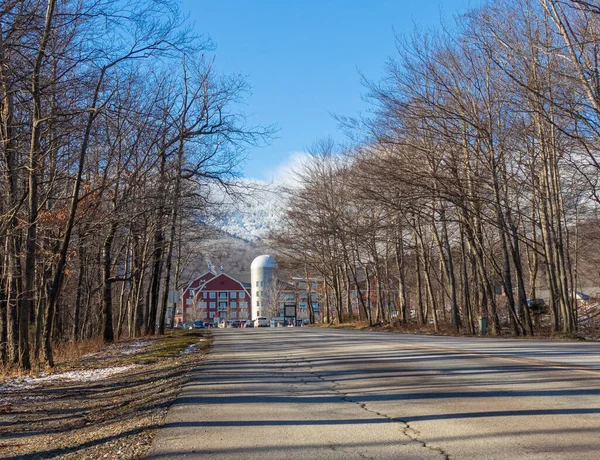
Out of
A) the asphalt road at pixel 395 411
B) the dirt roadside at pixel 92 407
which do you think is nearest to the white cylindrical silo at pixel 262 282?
the dirt roadside at pixel 92 407

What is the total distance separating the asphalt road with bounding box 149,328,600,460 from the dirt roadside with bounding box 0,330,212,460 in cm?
43

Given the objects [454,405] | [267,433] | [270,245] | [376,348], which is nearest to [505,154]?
[376,348]

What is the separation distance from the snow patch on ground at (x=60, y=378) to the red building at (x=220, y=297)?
105 metres

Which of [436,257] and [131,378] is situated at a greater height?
[436,257]

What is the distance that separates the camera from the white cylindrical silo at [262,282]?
108 m

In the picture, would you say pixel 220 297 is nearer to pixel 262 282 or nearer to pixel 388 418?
pixel 262 282

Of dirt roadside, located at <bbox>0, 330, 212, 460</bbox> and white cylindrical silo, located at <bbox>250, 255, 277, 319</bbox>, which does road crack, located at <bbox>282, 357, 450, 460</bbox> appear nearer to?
dirt roadside, located at <bbox>0, 330, 212, 460</bbox>

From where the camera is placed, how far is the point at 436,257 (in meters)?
51.3

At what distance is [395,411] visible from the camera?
7.45m

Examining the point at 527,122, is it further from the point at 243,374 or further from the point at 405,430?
the point at 405,430

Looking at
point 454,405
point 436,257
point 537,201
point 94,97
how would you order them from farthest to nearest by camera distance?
point 436,257 < point 537,201 < point 94,97 < point 454,405

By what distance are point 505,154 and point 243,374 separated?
19.1 meters

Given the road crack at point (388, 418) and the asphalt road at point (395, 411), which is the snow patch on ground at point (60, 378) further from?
the road crack at point (388, 418)

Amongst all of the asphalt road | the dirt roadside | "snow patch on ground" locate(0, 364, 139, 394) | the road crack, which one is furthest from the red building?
the road crack
